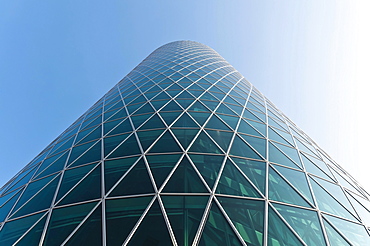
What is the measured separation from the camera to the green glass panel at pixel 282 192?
10359mm

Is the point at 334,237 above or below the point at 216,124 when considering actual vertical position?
below

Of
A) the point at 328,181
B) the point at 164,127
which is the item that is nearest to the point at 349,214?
the point at 328,181

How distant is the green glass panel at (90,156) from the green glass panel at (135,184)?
3155mm

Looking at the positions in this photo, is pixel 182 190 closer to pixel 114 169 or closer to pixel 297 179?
pixel 114 169

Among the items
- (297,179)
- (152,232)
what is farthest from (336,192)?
(152,232)

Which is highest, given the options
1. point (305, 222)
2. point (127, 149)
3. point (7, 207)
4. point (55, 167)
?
point (127, 149)

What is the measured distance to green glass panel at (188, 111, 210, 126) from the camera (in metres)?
15.9

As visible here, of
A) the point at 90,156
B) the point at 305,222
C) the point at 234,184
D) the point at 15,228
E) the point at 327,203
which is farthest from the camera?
the point at 90,156

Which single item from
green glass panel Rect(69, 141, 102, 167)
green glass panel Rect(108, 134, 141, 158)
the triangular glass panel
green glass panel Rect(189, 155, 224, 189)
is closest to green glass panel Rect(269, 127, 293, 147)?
the triangular glass panel

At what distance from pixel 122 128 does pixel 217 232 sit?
1016cm

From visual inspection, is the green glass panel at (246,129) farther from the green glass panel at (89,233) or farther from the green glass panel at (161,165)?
the green glass panel at (89,233)

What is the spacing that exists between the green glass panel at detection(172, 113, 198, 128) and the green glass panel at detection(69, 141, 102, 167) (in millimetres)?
4985

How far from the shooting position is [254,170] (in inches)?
460

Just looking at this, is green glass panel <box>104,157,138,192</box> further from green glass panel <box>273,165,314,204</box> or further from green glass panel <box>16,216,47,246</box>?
green glass panel <box>273,165,314,204</box>
